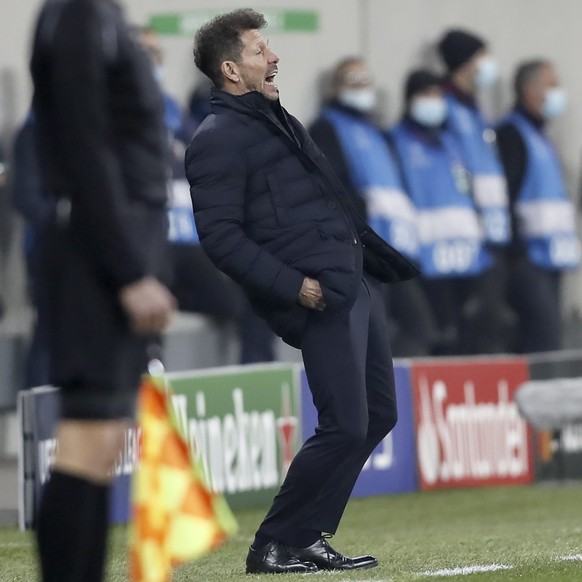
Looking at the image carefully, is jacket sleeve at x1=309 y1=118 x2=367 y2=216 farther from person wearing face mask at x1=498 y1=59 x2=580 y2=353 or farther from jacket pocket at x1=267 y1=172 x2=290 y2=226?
jacket pocket at x1=267 y1=172 x2=290 y2=226

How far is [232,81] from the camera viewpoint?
224 inches

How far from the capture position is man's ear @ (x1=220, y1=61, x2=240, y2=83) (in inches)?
223

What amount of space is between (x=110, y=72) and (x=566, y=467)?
21.6 feet

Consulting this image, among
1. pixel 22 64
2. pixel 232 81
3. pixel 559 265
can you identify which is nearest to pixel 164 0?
pixel 22 64

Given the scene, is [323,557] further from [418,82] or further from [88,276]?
[418,82]

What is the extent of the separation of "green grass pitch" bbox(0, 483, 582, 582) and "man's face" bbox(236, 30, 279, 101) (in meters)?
1.52

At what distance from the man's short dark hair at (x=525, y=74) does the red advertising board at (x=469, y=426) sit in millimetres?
2630

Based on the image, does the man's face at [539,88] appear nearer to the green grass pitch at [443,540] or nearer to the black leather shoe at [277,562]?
the green grass pitch at [443,540]

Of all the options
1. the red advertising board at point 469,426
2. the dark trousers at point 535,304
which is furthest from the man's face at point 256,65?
the dark trousers at point 535,304

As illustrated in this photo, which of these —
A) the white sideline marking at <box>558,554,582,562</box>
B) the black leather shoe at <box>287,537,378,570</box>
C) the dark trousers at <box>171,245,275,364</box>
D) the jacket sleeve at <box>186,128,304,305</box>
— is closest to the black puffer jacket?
the jacket sleeve at <box>186,128,304,305</box>

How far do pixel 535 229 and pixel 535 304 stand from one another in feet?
1.60

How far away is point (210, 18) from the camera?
1158 cm

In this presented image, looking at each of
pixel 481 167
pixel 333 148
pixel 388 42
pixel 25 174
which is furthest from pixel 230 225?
pixel 388 42

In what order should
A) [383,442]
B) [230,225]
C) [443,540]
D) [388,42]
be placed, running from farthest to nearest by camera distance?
1. [388,42]
2. [383,442]
3. [443,540]
4. [230,225]
